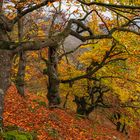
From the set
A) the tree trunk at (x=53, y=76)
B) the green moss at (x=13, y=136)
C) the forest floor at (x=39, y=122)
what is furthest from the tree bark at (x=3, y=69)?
the tree trunk at (x=53, y=76)

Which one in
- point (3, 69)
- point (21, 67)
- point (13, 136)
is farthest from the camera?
point (21, 67)

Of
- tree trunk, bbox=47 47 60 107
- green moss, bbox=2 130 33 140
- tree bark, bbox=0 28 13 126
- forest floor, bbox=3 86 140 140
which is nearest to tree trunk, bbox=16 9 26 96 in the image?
forest floor, bbox=3 86 140 140

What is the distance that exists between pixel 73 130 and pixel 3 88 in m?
6.17

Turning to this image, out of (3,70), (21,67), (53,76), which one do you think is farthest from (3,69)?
(21,67)

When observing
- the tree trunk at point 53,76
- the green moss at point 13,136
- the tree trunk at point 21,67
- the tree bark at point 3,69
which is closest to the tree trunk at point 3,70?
the tree bark at point 3,69

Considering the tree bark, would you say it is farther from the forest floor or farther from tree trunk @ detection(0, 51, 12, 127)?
the forest floor

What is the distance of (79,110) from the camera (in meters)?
24.6

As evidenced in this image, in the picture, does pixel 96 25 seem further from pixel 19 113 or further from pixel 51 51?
pixel 19 113

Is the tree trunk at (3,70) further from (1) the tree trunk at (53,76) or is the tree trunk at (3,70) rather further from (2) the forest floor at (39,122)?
(1) the tree trunk at (53,76)

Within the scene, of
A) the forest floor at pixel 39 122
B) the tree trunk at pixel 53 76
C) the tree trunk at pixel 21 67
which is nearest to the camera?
the forest floor at pixel 39 122

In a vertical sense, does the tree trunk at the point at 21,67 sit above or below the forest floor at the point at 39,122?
above

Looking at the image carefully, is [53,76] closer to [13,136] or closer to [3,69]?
[3,69]

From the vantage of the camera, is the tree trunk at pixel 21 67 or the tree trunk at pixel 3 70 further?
the tree trunk at pixel 21 67

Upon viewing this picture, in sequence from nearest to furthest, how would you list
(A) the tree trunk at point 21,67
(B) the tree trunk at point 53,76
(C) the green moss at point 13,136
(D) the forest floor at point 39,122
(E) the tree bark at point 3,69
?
(C) the green moss at point 13,136 < (E) the tree bark at point 3,69 < (D) the forest floor at point 39,122 < (B) the tree trunk at point 53,76 < (A) the tree trunk at point 21,67
